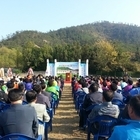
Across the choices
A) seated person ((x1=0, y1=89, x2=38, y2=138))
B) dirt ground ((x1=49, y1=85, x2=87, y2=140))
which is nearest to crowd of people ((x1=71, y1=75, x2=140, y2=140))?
dirt ground ((x1=49, y1=85, x2=87, y2=140))

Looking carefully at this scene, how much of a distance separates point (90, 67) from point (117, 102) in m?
53.9

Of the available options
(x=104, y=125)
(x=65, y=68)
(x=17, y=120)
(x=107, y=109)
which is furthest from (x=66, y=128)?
(x=65, y=68)

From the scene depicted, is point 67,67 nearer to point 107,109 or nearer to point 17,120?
point 107,109

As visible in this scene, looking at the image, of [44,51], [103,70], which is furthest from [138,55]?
[44,51]

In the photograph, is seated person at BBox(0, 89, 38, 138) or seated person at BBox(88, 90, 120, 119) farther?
seated person at BBox(88, 90, 120, 119)

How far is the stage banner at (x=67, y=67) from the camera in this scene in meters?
38.0

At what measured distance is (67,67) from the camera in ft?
125

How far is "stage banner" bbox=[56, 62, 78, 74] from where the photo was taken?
38009 millimetres

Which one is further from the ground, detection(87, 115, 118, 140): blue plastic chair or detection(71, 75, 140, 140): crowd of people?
detection(71, 75, 140, 140): crowd of people

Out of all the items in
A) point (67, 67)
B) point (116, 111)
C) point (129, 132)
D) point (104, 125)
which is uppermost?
point (67, 67)

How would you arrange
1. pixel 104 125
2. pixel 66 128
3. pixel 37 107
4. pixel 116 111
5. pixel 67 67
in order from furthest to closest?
1. pixel 67 67
2. pixel 66 128
3. pixel 116 111
4. pixel 37 107
5. pixel 104 125

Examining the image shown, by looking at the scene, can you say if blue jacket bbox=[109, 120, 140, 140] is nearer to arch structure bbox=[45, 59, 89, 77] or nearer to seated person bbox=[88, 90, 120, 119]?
seated person bbox=[88, 90, 120, 119]

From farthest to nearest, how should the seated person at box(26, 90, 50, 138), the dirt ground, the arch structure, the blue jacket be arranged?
1. the arch structure
2. the dirt ground
3. the seated person at box(26, 90, 50, 138)
4. the blue jacket

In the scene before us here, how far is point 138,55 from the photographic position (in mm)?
70688
